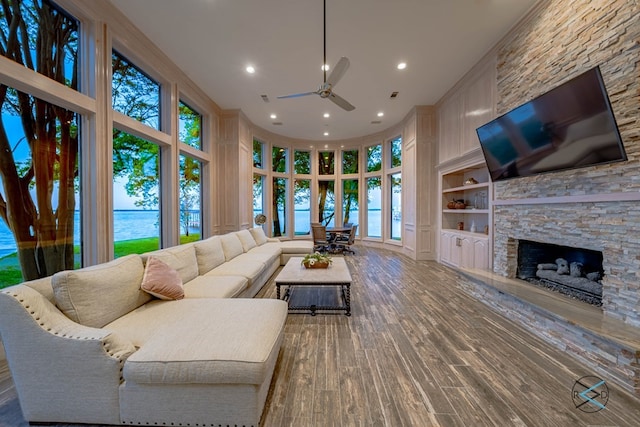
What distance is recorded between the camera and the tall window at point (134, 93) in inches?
129

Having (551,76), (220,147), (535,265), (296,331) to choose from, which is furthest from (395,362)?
(220,147)

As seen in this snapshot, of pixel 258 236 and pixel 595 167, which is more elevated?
pixel 595 167

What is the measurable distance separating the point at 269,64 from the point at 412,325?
433 centimetres

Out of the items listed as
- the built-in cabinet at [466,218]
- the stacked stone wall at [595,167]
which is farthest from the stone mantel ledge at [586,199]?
the built-in cabinet at [466,218]

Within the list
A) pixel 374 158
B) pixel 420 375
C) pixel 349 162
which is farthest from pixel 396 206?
pixel 420 375

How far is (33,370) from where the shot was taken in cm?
140

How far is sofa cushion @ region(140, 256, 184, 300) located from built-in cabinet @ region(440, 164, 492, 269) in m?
4.28

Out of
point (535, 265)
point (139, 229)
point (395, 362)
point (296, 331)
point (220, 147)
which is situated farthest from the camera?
point (220, 147)

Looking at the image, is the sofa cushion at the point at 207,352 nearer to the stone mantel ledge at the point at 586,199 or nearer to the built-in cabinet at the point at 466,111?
the stone mantel ledge at the point at 586,199

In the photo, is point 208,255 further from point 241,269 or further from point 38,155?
point 38,155

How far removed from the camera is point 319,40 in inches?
138

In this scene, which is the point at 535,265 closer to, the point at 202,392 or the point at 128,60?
the point at 202,392

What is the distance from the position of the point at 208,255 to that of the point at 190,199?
7.47ft
